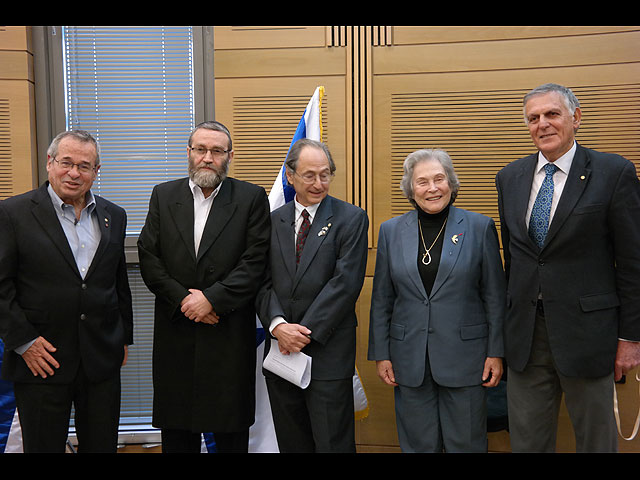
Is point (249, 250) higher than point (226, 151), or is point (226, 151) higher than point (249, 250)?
point (226, 151)

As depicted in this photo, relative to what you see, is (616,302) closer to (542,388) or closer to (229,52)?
(542,388)

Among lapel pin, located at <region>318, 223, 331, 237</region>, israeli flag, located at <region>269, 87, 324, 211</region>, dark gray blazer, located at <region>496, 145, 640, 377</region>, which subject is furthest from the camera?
israeli flag, located at <region>269, 87, 324, 211</region>

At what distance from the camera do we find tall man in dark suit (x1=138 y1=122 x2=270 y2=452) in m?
2.25

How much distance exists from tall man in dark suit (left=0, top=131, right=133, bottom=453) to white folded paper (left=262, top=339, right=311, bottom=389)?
0.73 m

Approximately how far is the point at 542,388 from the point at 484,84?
6.32ft

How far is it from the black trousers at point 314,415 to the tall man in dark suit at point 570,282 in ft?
2.43

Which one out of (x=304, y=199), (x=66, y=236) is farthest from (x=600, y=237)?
(x=66, y=236)

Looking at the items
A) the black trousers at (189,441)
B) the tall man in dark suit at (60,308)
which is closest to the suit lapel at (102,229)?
the tall man in dark suit at (60,308)

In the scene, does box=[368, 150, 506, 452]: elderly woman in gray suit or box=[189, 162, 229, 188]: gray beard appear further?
box=[189, 162, 229, 188]: gray beard

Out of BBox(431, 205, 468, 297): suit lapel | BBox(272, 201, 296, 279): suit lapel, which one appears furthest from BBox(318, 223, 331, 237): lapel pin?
BBox(431, 205, 468, 297): suit lapel

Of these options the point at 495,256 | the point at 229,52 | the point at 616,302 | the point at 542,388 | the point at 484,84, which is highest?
the point at 229,52

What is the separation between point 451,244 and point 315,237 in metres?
0.59

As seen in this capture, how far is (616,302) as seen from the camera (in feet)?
6.69

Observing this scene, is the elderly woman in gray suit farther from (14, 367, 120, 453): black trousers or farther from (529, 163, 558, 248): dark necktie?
(14, 367, 120, 453): black trousers
